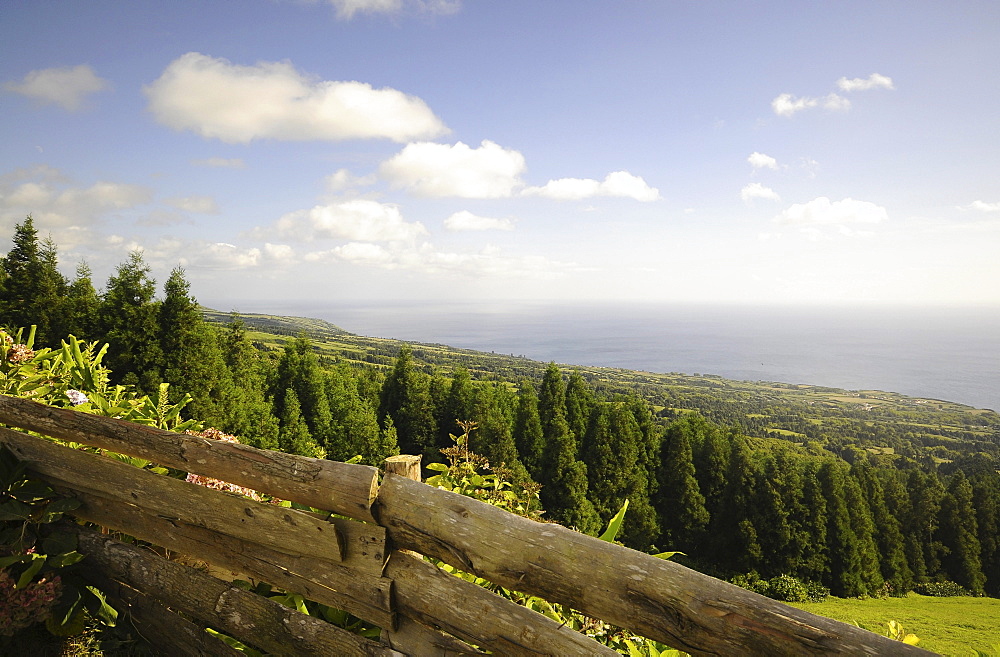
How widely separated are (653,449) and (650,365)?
125 m

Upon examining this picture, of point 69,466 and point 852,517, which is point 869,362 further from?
point 69,466

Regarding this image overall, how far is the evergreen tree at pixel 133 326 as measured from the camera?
11484 millimetres

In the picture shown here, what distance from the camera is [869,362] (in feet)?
524

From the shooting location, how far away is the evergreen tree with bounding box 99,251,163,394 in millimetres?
11484

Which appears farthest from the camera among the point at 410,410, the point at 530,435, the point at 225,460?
the point at 410,410

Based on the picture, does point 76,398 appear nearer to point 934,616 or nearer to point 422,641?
point 422,641

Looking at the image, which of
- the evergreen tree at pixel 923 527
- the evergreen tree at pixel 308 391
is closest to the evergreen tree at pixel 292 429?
the evergreen tree at pixel 308 391

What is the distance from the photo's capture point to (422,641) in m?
1.70

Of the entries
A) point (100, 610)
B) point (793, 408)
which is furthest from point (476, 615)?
point (793, 408)

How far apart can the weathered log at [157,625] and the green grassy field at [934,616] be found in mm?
17829

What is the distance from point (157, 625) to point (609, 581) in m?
Answer: 2.21

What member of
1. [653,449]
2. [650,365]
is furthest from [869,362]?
[653,449]

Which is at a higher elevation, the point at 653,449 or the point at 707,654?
the point at 707,654

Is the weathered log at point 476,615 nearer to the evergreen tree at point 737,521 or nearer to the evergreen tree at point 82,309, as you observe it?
the evergreen tree at point 82,309
